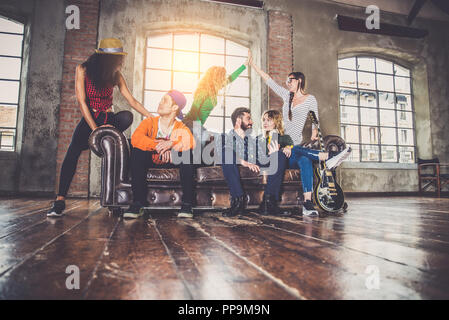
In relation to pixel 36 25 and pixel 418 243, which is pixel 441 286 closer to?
pixel 418 243

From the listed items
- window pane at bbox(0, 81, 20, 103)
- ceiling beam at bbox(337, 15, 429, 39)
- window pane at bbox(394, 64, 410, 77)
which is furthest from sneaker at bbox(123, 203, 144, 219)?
Answer: window pane at bbox(394, 64, 410, 77)

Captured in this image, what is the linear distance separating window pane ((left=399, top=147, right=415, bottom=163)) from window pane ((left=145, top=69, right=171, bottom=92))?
5034mm

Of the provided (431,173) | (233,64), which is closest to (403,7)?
(431,173)

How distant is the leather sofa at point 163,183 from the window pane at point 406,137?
15.2ft

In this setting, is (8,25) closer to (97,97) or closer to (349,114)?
(97,97)

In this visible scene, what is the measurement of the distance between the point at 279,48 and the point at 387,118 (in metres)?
2.96

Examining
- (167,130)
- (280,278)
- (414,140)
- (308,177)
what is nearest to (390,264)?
(280,278)

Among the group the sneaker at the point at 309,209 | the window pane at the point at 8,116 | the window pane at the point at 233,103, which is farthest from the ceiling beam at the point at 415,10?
the window pane at the point at 8,116

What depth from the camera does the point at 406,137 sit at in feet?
19.2

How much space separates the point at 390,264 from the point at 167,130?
1690mm

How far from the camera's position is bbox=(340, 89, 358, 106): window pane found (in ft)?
18.3

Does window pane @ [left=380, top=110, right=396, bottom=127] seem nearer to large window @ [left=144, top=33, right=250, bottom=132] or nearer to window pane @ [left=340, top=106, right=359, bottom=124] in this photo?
window pane @ [left=340, top=106, right=359, bottom=124]

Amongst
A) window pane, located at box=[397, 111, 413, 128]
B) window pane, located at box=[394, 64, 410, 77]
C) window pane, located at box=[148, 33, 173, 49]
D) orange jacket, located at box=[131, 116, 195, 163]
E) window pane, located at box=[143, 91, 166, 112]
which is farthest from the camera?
window pane, located at box=[394, 64, 410, 77]

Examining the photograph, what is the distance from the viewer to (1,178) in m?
3.89
